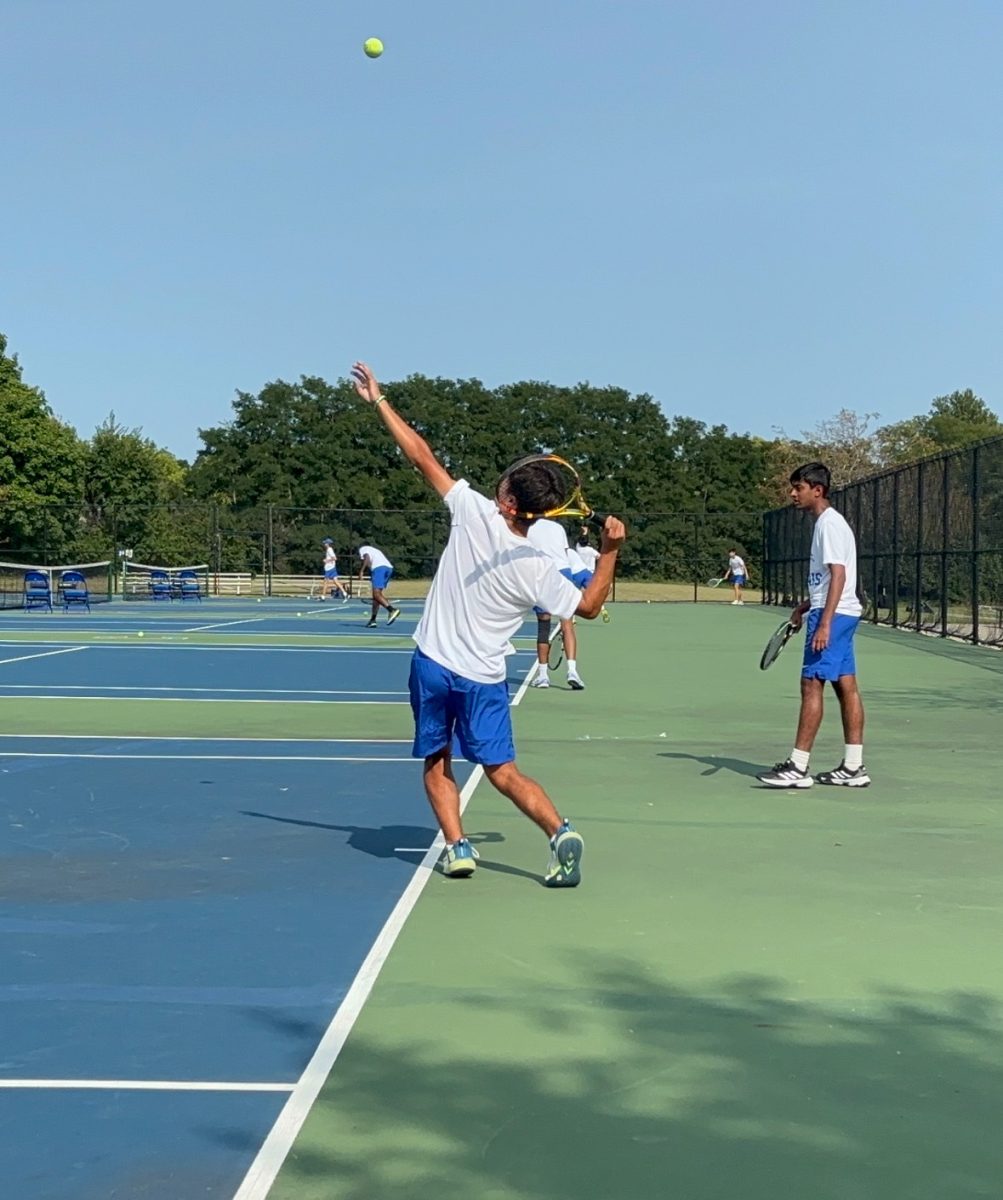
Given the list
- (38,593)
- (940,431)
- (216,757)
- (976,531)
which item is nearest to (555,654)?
(976,531)

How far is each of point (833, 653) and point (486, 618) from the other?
123 inches

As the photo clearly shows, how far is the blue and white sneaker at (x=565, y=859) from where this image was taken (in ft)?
19.2

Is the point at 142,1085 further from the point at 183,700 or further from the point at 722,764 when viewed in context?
the point at 183,700

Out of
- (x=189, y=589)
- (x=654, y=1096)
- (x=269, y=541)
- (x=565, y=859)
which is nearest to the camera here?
(x=654, y=1096)

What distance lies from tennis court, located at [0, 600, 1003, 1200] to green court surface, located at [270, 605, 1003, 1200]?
0.04ft

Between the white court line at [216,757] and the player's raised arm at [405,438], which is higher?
the player's raised arm at [405,438]

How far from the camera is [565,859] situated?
5.86m

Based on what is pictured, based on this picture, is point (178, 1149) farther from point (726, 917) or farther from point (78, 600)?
point (78, 600)

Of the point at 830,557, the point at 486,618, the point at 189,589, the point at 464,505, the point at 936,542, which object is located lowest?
the point at 189,589

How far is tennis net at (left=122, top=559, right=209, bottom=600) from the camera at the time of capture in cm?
4162

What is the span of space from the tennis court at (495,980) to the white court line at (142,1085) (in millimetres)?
14

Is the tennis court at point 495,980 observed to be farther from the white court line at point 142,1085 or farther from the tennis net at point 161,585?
the tennis net at point 161,585

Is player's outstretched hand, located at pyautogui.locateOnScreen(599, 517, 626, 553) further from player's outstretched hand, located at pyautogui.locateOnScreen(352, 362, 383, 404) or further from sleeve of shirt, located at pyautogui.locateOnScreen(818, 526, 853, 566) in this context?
sleeve of shirt, located at pyautogui.locateOnScreen(818, 526, 853, 566)

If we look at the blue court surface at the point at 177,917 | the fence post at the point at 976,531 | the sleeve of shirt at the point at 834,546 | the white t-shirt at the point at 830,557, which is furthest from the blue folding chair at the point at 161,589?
the sleeve of shirt at the point at 834,546
